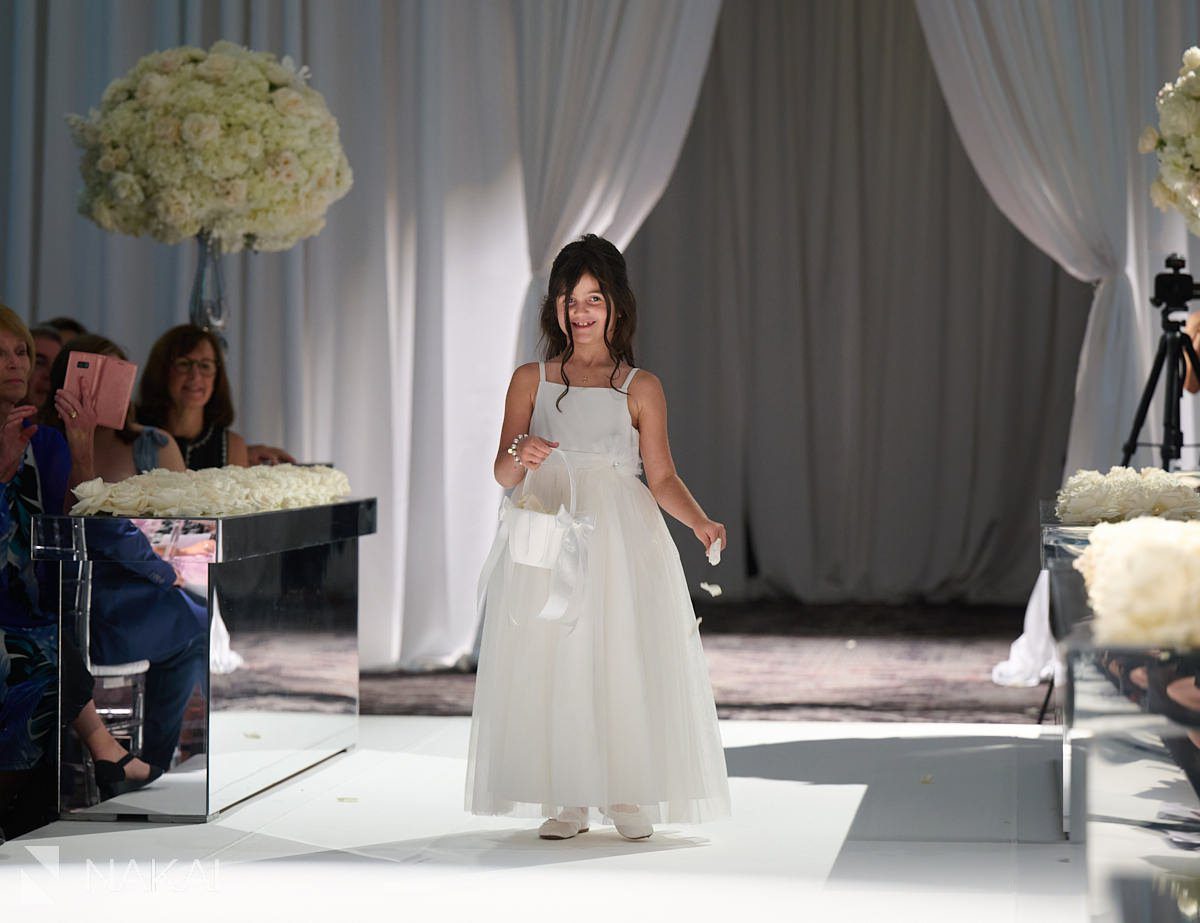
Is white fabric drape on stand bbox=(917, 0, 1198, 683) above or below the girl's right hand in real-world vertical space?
above

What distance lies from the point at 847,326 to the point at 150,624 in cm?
542

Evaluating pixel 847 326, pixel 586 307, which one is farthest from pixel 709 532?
pixel 847 326

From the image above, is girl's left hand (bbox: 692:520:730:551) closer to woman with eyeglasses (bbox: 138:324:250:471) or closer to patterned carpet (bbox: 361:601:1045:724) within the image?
woman with eyeglasses (bbox: 138:324:250:471)

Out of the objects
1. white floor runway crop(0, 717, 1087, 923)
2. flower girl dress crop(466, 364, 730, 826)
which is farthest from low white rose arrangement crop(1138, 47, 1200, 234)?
white floor runway crop(0, 717, 1087, 923)

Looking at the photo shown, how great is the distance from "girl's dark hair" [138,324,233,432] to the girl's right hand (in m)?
1.47

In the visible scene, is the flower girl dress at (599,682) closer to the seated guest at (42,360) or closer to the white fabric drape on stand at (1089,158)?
the seated guest at (42,360)

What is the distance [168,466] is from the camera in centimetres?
417

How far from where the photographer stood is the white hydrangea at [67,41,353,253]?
4.33 metres

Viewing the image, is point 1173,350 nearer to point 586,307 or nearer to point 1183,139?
point 1183,139

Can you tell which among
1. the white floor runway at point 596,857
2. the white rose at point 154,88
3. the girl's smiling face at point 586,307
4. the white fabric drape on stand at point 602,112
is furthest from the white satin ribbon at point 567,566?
the white fabric drape on stand at point 602,112

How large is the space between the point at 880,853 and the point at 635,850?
519mm

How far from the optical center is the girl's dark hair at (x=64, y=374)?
388 centimetres

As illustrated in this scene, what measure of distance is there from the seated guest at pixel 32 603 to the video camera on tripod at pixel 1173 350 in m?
2.98

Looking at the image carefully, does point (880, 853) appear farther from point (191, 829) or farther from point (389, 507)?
point (389, 507)
